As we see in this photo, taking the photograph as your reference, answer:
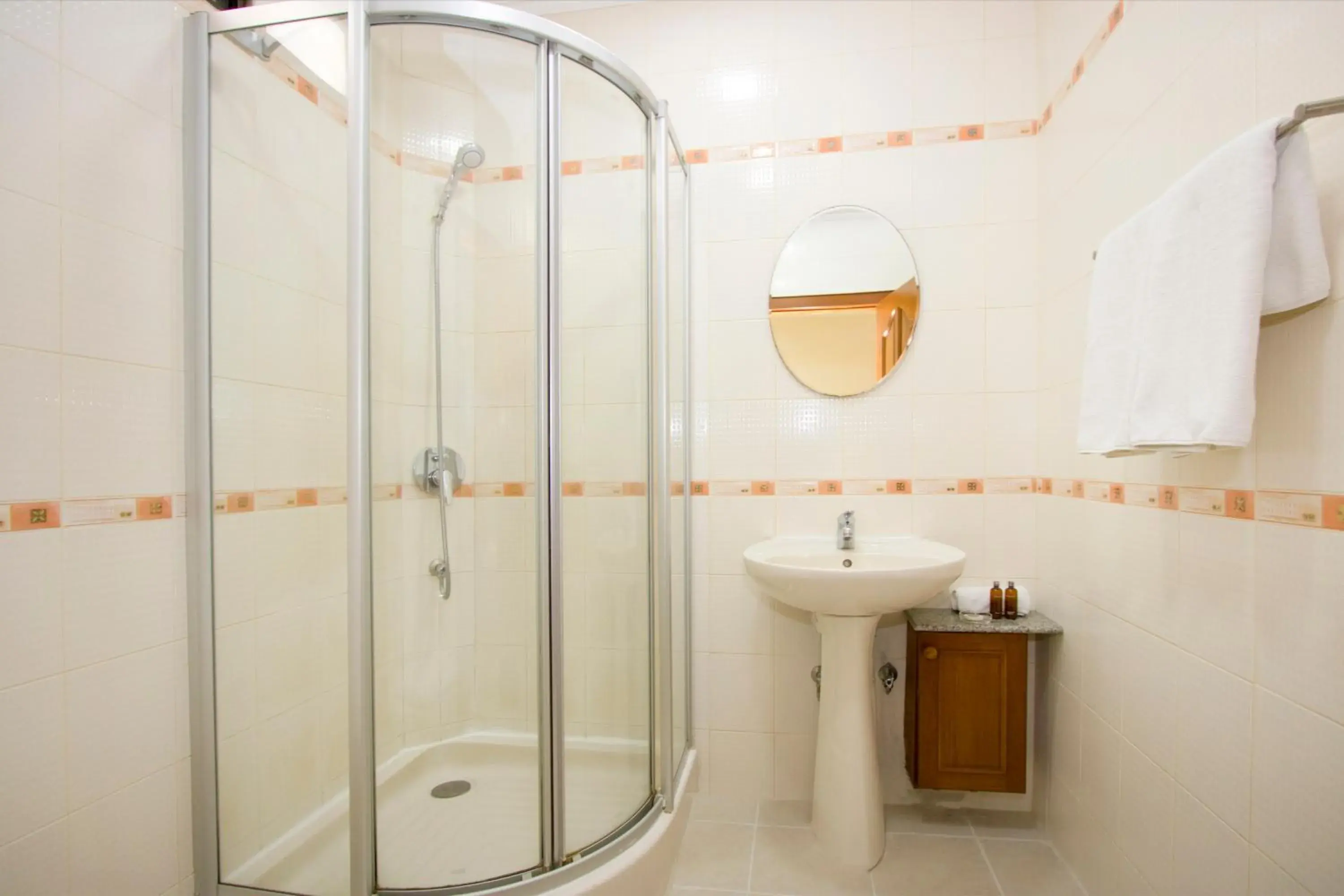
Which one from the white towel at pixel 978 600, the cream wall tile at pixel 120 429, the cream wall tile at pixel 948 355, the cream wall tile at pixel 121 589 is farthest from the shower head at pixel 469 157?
the white towel at pixel 978 600

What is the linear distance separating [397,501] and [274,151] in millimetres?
766

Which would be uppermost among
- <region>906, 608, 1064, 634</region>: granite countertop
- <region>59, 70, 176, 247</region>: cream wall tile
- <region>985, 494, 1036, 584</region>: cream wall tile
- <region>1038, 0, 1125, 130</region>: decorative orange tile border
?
<region>1038, 0, 1125, 130</region>: decorative orange tile border

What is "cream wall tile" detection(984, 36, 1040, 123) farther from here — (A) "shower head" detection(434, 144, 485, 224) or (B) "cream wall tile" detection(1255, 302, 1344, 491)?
(A) "shower head" detection(434, 144, 485, 224)

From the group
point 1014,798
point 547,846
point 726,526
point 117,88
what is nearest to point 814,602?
point 726,526

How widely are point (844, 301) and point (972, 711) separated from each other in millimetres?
1259

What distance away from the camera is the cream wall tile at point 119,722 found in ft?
3.62

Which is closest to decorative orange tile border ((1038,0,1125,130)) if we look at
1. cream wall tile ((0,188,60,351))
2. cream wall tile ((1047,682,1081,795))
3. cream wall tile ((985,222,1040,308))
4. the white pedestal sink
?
cream wall tile ((985,222,1040,308))

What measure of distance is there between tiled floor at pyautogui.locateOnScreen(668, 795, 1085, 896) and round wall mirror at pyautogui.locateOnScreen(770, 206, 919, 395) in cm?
132

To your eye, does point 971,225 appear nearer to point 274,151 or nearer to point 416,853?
point 274,151

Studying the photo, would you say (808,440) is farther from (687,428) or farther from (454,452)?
(454,452)

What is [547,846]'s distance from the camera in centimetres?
135

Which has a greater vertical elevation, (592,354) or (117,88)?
(117,88)

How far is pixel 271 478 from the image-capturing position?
4.38ft

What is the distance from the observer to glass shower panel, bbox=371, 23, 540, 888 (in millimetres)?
1234
